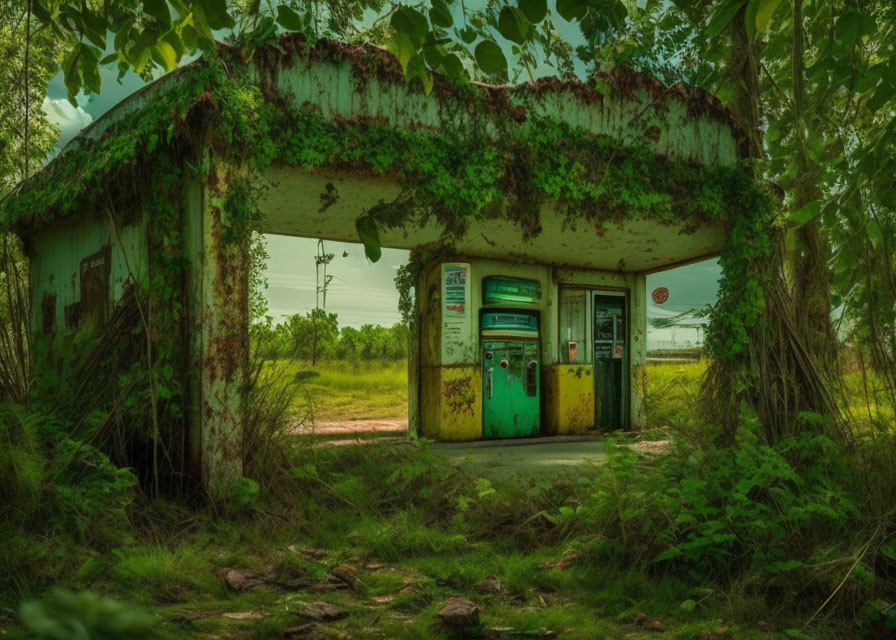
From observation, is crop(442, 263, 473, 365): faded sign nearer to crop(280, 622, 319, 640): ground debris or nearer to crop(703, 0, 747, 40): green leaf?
crop(280, 622, 319, 640): ground debris

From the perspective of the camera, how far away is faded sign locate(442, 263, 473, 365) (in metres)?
9.87

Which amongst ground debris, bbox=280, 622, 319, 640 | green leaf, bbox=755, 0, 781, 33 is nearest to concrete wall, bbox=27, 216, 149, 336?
ground debris, bbox=280, 622, 319, 640

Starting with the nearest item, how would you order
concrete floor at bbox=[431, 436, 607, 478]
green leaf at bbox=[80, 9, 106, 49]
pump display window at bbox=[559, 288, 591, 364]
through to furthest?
green leaf at bbox=[80, 9, 106, 49], concrete floor at bbox=[431, 436, 607, 478], pump display window at bbox=[559, 288, 591, 364]

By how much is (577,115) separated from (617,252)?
117 inches

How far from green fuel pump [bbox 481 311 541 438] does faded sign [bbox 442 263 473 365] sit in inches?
15.9

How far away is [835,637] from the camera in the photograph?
3391mm

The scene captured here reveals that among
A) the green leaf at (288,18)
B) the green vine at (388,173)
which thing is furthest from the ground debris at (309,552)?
the green leaf at (288,18)

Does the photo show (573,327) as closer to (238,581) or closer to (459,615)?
(238,581)

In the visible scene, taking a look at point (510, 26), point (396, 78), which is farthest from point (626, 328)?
point (510, 26)

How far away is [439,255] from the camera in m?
9.92

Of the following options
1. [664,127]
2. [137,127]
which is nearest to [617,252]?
[664,127]

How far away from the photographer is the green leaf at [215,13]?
7.99 ft

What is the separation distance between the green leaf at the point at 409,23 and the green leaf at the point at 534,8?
1.11 ft

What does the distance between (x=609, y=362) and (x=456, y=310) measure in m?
3.04
